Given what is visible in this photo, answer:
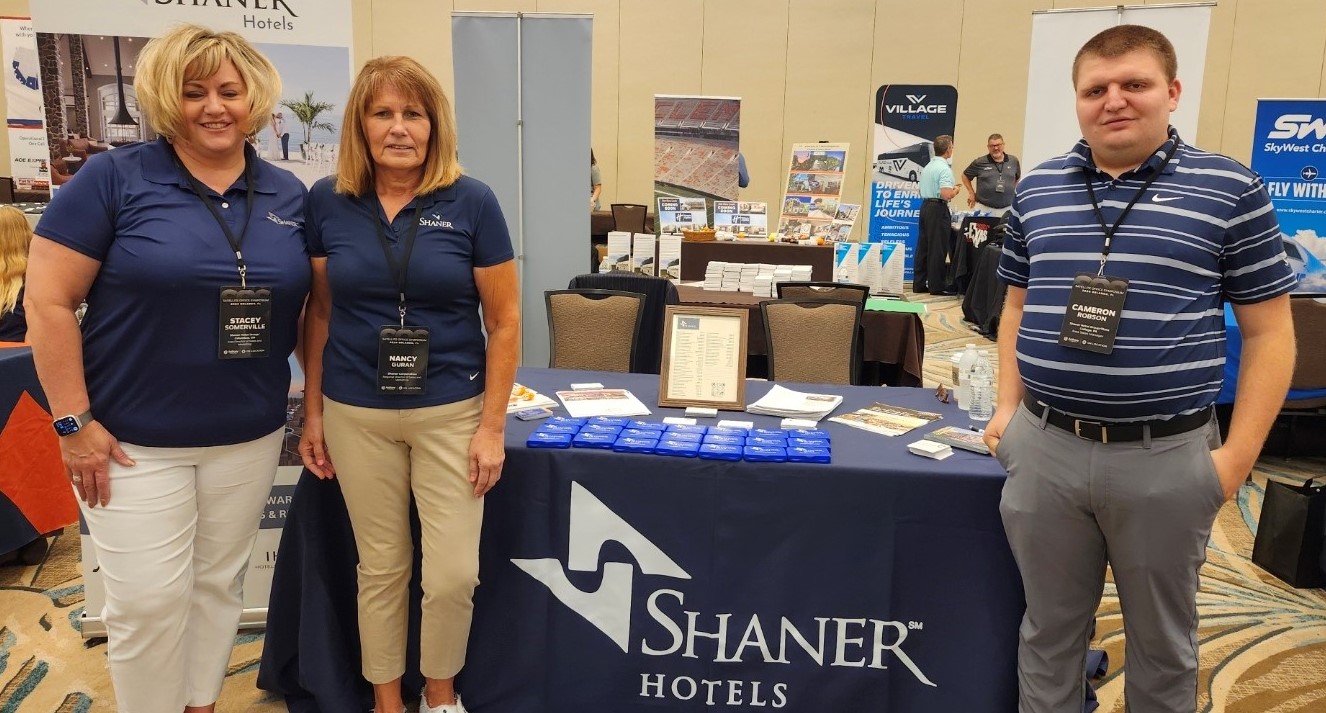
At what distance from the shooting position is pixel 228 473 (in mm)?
1792

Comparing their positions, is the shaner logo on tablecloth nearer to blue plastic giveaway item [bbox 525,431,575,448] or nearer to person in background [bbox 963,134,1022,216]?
blue plastic giveaway item [bbox 525,431,575,448]

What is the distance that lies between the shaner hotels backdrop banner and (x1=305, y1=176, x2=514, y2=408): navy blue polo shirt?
84cm

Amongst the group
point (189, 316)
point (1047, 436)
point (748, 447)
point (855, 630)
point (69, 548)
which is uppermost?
point (189, 316)

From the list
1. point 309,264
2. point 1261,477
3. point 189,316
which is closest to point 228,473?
point 189,316

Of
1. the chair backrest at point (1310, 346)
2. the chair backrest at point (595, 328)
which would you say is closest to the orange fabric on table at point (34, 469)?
the chair backrest at point (595, 328)

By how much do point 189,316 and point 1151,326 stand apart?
5.89 ft

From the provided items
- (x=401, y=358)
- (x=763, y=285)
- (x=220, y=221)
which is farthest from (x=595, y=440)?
(x=763, y=285)

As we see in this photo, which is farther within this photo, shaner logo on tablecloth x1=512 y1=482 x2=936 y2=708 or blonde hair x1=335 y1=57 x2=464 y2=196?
shaner logo on tablecloth x1=512 y1=482 x2=936 y2=708

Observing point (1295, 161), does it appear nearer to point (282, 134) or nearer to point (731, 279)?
point (731, 279)

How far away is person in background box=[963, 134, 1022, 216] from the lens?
9703 mm

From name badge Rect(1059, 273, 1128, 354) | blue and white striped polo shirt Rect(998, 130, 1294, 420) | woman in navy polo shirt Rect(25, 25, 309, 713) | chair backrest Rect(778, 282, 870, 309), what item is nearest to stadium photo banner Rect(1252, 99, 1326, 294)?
chair backrest Rect(778, 282, 870, 309)

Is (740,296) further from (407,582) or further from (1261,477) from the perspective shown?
(407,582)

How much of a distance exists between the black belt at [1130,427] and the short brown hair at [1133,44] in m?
0.64

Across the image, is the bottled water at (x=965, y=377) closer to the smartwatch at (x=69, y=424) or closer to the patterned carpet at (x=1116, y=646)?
the patterned carpet at (x=1116, y=646)
